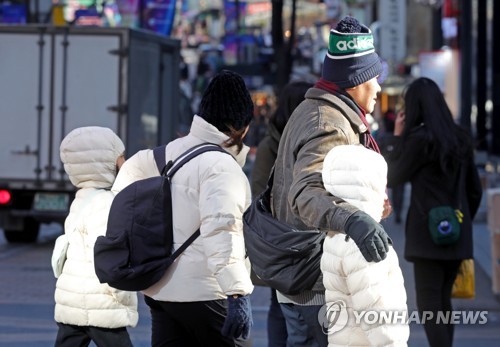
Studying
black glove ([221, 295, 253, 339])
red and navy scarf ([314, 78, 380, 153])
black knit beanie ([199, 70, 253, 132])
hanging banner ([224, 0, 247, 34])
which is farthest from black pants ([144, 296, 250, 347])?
hanging banner ([224, 0, 247, 34])

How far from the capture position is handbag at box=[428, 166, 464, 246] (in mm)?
7195

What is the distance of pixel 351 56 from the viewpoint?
4.89 meters

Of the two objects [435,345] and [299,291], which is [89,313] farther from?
[435,345]

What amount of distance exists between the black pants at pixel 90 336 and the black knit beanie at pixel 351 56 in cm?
168

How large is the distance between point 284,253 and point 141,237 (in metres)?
0.69

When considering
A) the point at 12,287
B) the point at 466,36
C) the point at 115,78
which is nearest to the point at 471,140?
the point at 12,287

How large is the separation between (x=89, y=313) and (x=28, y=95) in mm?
10383

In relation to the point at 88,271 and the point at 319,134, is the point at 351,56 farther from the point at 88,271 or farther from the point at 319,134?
the point at 88,271

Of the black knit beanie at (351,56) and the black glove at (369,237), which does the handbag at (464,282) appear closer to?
the black knit beanie at (351,56)

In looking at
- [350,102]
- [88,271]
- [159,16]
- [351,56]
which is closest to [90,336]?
[88,271]

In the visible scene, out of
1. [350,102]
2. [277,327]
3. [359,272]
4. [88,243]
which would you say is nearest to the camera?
[359,272]

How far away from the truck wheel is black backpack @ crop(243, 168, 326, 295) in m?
12.2

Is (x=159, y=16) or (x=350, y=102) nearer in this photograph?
(x=350, y=102)

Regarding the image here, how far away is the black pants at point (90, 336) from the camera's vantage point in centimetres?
576
